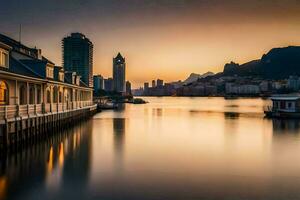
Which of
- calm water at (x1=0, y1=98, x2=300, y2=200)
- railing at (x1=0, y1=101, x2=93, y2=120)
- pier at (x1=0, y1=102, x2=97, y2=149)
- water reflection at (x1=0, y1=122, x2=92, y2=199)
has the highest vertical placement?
railing at (x1=0, y1=101, x2=93, y2=120)

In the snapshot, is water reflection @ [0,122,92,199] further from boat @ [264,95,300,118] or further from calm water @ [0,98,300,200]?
boat @ [264,95,300,118]

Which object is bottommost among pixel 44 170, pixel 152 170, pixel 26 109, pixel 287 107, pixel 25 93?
pixel 152 170

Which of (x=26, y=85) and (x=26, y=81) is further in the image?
(x=26, y=85)

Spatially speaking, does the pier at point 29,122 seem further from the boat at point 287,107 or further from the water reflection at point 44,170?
the boat at point 287,107

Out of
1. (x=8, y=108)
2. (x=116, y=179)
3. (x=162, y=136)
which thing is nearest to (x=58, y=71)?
(x=162, y=136)

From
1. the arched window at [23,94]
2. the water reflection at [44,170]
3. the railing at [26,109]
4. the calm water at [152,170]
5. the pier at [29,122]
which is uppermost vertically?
the arched window at [23,94]

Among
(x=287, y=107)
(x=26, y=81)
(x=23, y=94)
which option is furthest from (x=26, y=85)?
(x=287, y=107)

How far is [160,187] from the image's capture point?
60.7 ft

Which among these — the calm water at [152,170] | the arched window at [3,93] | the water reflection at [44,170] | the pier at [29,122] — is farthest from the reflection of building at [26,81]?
the calm water at [152,170]

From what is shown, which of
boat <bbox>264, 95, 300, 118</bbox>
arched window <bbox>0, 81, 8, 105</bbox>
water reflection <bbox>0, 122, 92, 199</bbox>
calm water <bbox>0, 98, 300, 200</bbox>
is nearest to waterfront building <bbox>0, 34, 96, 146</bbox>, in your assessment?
arched window <bbox>0, 81, 8, 105</bbox>

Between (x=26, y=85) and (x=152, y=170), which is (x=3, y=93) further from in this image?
(x=152, y=170)

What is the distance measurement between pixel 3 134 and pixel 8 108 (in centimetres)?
220

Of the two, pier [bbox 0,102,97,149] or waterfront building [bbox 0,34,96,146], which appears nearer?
pier [bbox 0,102,97,149]

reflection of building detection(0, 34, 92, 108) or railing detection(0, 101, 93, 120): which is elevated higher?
reflection of building detection(0, 34, 92, 108)
